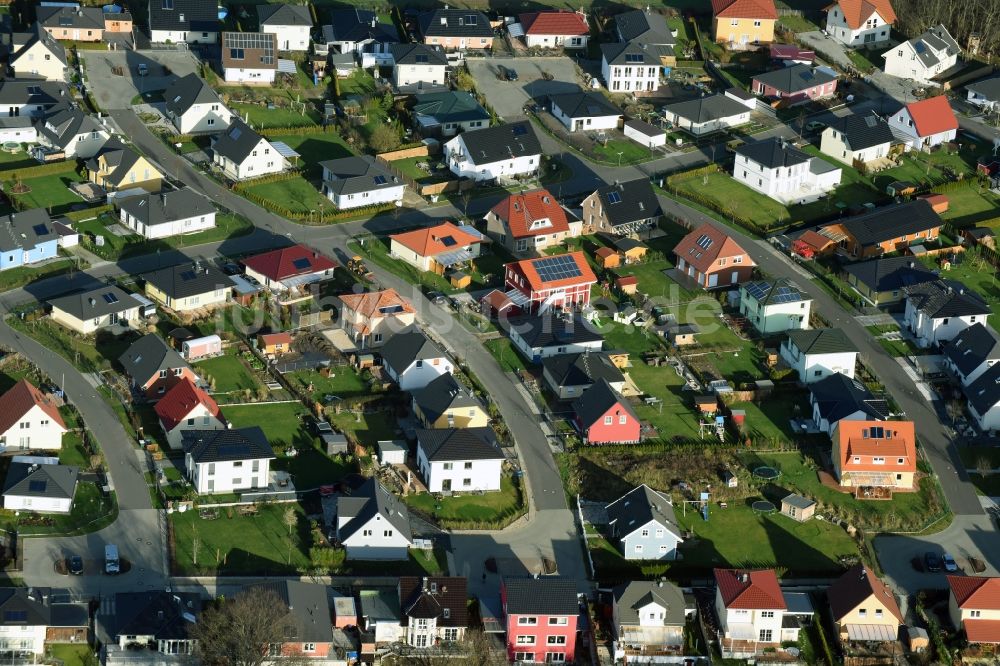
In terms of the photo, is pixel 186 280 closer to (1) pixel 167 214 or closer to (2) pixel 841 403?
(1) pixel 167 214

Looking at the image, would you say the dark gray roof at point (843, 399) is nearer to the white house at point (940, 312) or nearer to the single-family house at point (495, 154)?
the white house at point (940, 312)

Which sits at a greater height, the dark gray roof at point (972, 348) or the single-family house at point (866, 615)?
the dark gray roof at point (972, 348)

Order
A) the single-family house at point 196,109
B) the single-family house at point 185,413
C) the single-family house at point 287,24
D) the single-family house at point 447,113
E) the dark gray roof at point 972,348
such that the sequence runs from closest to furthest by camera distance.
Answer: the single-family house at point 185,413 → the dark gray roof at point 972,348 → the single-family house at point 196,109 → the single-family house at point 447,113 → the single-family house at point 287,24

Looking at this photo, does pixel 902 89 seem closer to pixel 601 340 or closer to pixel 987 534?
pixel 601 340

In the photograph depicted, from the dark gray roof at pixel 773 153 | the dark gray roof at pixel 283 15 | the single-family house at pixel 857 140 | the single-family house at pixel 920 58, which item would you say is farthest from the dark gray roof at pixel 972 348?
the dark gray roof at pixel 283 15

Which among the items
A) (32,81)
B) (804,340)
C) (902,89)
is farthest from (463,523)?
(902,89)

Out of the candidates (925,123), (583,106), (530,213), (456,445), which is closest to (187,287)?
(456,445)

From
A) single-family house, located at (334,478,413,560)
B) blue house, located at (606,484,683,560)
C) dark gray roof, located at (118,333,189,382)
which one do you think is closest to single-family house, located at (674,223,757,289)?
blue house, located at (606,484,683,560)
